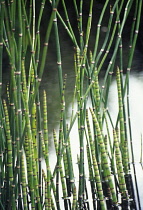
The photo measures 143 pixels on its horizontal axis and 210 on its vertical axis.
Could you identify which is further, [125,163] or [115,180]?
[115,180]

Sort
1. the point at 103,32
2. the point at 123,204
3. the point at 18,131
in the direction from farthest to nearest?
the point at 103,32 < the point at 123,204 < the point at 18,131

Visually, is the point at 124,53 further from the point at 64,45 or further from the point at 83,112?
the point at 83,112

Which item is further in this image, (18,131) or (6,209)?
(6,209)

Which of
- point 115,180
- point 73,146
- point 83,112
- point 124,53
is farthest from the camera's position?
point 124,53

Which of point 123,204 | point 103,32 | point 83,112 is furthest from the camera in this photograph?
point 103,32

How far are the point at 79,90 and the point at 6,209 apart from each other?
48 cm

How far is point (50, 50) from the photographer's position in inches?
207

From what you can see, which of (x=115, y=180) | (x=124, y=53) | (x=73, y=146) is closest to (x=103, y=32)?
(x=124, y=53)

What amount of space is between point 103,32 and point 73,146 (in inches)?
129

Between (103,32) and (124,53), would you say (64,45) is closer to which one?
(103,32)

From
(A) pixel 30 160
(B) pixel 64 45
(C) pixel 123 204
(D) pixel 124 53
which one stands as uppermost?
(B) pixel 64 45

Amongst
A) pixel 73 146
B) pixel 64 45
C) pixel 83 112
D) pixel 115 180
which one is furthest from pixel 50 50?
pixel 83 112

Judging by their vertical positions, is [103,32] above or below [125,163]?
above

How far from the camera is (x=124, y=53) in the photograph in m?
4.69
